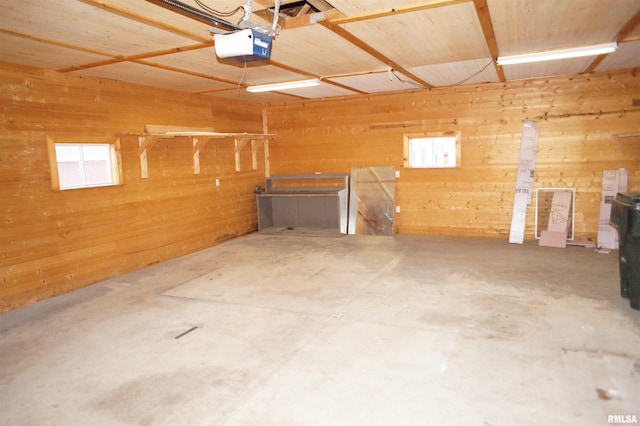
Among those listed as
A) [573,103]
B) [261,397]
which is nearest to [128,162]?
[261,397]

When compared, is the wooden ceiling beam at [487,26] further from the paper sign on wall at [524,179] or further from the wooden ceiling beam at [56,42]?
the wooden ceiling beam at [56,42]

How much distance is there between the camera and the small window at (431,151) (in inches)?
279

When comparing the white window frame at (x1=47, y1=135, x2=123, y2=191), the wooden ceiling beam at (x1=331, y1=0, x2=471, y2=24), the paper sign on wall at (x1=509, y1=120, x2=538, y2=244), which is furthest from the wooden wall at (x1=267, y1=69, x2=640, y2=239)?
the wooden ceiling beam at (x1=331, y1=0, x2=471, y2=24)

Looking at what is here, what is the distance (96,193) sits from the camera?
500 cm

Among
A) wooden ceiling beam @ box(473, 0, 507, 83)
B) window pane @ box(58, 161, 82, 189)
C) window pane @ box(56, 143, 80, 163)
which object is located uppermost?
wooden ceiling beam @ box(473, 0, 507, 83)

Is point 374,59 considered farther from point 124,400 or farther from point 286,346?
point 124,400

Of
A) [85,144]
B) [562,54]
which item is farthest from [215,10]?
[562,54]

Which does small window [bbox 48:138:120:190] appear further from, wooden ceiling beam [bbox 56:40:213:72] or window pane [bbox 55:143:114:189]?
wooden ceiling beam [bbox 56:40:213:72]

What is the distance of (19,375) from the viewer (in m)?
2.89

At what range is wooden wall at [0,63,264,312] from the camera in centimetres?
420

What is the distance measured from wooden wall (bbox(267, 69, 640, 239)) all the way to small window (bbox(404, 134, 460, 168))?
0.44 ft

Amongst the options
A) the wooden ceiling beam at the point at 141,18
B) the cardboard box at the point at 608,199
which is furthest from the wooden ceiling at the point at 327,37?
the cardboard box at the point at 608,199

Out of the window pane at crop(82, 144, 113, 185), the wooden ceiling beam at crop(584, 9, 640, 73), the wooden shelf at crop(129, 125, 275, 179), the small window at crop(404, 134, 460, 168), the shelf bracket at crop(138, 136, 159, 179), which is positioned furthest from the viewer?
the small window at crop(404, 134, 460, 168)

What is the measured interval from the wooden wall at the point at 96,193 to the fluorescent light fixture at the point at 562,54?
4640 millimetres
